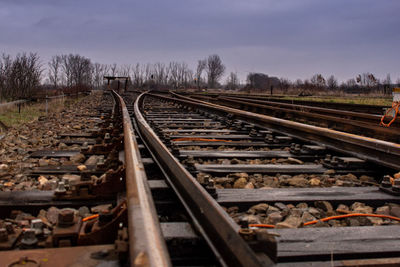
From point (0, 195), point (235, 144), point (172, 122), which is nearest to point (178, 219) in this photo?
point (0, 195)

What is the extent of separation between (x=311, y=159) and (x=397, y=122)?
3.81m

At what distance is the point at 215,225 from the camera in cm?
152

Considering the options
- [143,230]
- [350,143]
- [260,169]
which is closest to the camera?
[143,230]

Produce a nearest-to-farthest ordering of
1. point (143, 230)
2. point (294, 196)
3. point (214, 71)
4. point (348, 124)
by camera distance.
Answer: point (143, 230) < point (294, 196) < point (348, 124) < point (214, 71)

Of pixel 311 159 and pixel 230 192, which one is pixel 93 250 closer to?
pixel 230 192

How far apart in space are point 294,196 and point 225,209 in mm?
A: 518

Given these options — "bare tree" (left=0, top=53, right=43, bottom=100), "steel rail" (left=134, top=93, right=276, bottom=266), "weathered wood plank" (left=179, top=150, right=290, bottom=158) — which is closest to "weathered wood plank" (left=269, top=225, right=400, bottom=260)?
"steel rail" (left=134, top=93, right=276, bottom=266)

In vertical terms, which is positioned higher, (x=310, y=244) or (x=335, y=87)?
(x=335, y=87)

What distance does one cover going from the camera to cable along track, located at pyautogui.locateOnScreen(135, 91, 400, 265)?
165 centimetres

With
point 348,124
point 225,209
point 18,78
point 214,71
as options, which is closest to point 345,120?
point 348,124

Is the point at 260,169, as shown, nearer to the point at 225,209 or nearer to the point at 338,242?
the point at 225,209

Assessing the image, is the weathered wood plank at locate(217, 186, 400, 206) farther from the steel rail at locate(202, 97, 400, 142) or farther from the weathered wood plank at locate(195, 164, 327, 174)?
the steel rail at locate(202, 97, 400, 142)

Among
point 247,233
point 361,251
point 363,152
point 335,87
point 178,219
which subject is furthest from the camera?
point 335,87

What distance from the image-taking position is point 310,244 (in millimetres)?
1714
